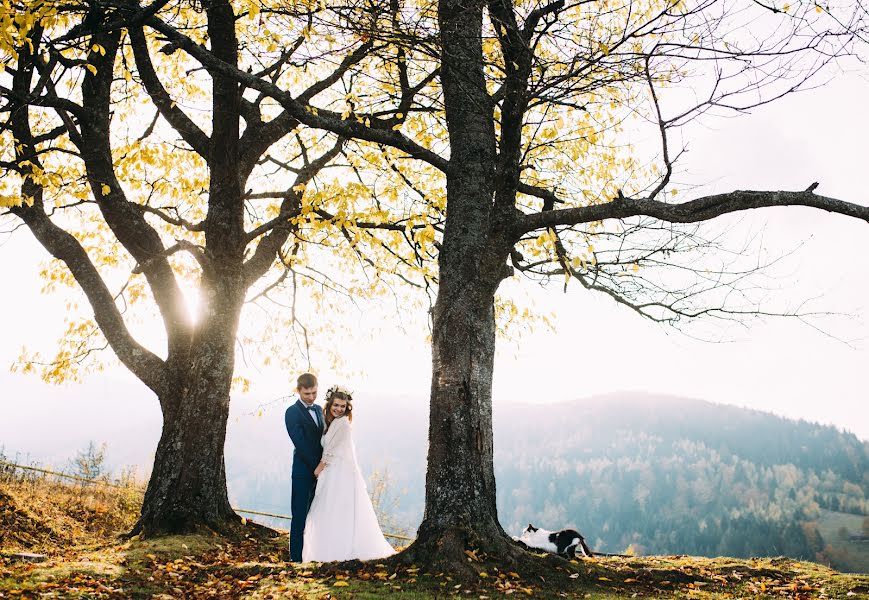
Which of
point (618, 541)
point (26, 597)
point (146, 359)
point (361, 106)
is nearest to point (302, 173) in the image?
point (361, 106)

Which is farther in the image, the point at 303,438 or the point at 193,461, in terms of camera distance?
the point at 193,461

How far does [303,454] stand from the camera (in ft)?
25.3

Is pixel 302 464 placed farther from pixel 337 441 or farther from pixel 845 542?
pixel 845 542

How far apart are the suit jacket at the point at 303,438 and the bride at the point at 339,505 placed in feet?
0.43

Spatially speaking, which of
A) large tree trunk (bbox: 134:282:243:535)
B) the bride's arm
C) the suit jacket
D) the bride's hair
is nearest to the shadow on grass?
large tree trunk (bbox: 134:282:243:535)

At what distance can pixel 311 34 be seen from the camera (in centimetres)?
739

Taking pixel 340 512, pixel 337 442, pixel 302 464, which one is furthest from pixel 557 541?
pixel 302 464

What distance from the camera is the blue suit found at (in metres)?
7.66

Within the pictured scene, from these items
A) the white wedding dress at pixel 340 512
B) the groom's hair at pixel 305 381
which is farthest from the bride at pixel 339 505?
the groom's hair at pixel 305 381

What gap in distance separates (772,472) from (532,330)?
217m

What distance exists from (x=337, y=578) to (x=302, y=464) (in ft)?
6.77

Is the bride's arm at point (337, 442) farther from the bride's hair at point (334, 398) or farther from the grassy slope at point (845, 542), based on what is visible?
the grassy slope at point (845, 542)

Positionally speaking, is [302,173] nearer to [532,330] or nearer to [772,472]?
[532,330]

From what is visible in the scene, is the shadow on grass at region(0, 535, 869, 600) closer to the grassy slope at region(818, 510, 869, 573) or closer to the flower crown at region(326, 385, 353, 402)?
the flower crown at region(326, 385, 353, 402)
